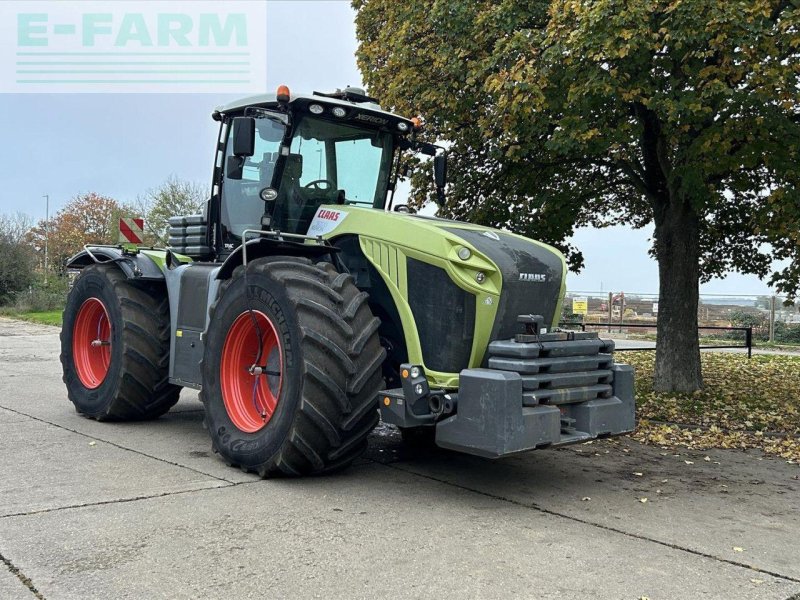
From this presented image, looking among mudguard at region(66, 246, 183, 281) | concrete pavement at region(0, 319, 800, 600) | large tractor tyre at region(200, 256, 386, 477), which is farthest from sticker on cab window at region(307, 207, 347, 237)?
concrete pavement at region(0, 319, 800, 600)

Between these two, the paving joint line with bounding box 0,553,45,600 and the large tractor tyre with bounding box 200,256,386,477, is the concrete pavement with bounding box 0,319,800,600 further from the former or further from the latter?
the large tractor tyre with bounding box 200,256,386,477

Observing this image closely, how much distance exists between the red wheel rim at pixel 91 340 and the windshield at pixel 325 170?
2.96 m

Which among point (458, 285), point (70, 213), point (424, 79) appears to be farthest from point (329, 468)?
point (70, 213)

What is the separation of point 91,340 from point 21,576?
207 inches

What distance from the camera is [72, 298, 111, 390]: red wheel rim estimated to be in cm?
848

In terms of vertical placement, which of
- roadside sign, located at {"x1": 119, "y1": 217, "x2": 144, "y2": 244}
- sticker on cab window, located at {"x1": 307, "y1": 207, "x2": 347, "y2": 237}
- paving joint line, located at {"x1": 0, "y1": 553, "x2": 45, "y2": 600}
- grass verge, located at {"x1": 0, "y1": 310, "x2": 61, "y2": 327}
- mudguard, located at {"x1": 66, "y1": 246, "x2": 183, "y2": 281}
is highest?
roadside sign, located at {"x1": 119, "y1": 217, "x2": 144, "y2": 244}

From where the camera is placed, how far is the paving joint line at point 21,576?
11.6 ft

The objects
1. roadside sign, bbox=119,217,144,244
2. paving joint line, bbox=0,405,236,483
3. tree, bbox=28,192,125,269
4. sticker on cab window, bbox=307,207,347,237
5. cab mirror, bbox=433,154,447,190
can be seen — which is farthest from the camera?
tree, bbox=28,192,125,269

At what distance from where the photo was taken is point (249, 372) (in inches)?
246

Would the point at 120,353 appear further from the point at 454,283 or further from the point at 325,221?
the point at 454,283

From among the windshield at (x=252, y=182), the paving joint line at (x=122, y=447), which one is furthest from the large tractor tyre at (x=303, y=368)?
the windshield at (x=252, y=182)

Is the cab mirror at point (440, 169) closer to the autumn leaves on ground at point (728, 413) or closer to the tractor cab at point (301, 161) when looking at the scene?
the tractor cab at point (301, 161)

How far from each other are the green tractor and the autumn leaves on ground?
265 centimetres

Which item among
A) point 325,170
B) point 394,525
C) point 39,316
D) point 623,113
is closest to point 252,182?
point 325,170
